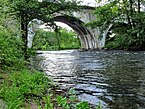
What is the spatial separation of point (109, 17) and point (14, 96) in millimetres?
17746

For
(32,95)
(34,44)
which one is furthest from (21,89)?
(34,44)

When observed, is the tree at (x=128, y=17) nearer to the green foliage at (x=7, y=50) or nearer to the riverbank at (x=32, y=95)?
the green foliage at (x=7, y=50)

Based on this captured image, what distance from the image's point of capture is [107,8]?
65.3 feet

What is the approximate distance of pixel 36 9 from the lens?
8898 millimetres

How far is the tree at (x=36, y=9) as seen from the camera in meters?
8.33

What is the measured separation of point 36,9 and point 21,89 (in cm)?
584

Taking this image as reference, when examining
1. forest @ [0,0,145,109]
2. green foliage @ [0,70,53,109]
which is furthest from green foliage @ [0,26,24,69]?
green foliage @ [0,70,53,109]

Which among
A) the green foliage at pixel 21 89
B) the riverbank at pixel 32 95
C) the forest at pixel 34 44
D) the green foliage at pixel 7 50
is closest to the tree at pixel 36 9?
the forest at pixel 34 44

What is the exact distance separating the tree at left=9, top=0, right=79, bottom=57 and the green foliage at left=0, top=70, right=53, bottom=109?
377 centimetres

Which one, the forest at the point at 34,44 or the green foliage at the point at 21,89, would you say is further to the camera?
the forest at the point at 34,44

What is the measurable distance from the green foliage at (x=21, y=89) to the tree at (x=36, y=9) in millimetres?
3772

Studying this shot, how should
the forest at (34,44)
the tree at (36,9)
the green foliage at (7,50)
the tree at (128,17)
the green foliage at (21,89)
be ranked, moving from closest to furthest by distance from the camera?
the green foliage at (21,89)
the forest at (34,44)
the green foliage at (7,50)
the tree at (36,9)
the tree at (128,17)

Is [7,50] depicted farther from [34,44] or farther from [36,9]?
[34,44]

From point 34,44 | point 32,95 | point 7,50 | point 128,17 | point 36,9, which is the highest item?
point 128,17
